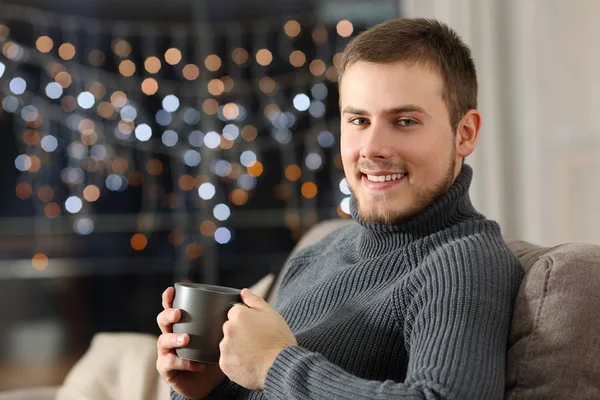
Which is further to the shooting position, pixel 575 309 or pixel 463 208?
pixel 463 208

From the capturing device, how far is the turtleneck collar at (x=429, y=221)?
1242 mm

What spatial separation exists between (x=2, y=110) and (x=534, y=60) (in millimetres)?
3539

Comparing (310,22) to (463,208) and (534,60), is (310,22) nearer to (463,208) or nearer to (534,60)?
(534,60)

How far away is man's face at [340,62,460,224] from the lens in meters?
1.18

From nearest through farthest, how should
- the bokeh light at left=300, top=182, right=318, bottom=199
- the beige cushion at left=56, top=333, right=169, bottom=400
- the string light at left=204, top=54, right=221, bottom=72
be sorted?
the beige cushion at left=56, top=333, right=169, bottom=400 < the string light at left=204, top=54, right=221, bottom=72 < the bokeh light at left=300, top=182, right=318, bottom=199

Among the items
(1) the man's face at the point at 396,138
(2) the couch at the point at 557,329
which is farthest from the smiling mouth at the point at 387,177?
(2) the couch at the point at 557,329

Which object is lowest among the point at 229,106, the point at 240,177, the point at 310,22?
the point at 240,177

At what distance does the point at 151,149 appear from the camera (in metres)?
5.19

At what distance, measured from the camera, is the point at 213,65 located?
5.17 meters

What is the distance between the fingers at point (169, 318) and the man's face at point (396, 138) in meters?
0.35

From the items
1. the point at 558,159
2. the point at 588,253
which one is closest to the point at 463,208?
Result: the point at 588,253

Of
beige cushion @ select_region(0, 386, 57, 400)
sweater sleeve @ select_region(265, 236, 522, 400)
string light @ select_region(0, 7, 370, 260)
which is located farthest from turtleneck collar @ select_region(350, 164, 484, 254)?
string light @ select_region(0, 7, 370, 260)

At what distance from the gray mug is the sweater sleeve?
0.34ft

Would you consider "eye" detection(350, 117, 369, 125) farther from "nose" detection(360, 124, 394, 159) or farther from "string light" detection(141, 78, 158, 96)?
"string light" detection(141, 78, 158, 96)
